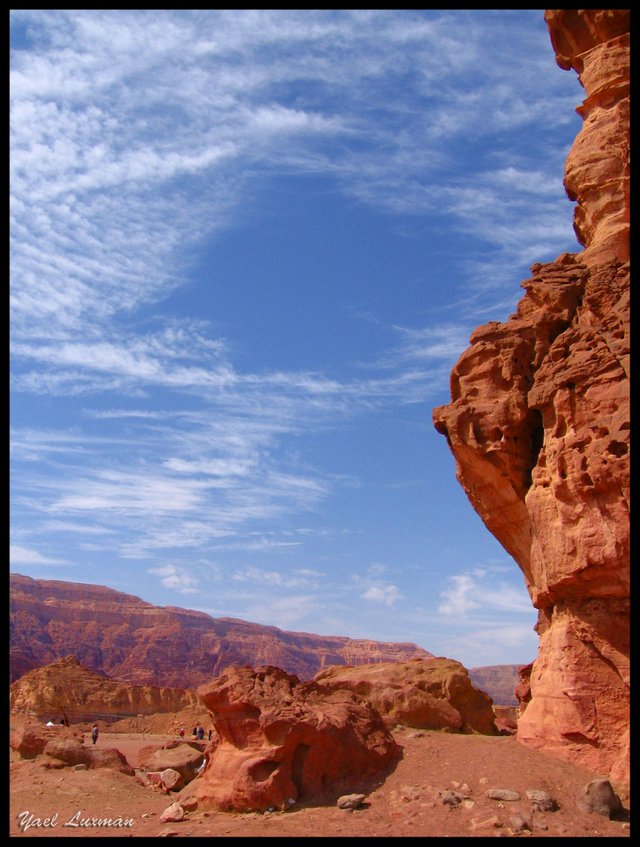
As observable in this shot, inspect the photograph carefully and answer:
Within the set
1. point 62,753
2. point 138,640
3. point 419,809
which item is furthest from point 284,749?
point 138,640

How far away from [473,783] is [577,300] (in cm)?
1142

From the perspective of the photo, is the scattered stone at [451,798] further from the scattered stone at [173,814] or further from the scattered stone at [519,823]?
the scattered stone at [173,814]

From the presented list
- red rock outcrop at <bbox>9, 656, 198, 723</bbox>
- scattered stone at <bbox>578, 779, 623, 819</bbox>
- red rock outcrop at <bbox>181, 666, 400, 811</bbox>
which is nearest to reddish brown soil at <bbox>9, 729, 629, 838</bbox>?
scattered stone at <bbox>578, 779, 623, 819</bbox>

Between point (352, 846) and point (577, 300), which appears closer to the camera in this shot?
point (352, 846)

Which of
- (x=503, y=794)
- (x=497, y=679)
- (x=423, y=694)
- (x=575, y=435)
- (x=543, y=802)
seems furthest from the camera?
(x=497, y=679)

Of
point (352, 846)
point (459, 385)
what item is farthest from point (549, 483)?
point (352, 846)

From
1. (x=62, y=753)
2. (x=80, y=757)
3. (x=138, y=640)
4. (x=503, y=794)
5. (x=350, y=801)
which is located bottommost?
(x=138, y=640)

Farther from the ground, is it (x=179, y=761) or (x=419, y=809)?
(x=419, y=809)

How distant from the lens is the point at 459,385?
19.9m

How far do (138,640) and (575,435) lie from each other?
413 ft

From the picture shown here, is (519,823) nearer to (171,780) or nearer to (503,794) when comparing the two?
(503,794)

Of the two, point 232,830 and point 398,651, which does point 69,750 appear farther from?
point 398,651

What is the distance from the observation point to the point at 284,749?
1518 centimetres

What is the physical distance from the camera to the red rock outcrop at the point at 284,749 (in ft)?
49.1
